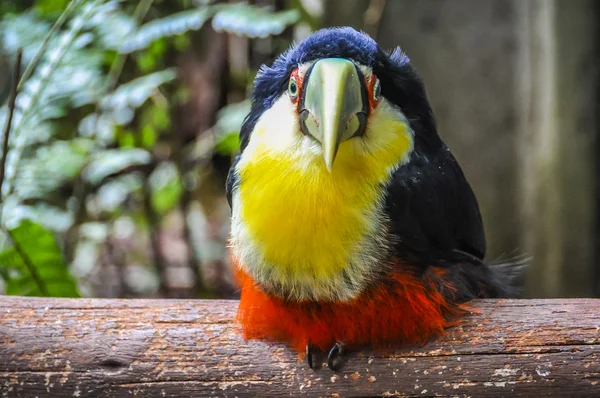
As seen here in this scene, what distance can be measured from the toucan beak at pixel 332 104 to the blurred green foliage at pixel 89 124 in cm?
102

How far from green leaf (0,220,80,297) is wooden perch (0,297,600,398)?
567mm

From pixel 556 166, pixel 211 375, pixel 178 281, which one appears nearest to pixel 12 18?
pixel 178 281

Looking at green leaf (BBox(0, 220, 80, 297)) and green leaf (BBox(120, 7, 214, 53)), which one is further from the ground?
green leaf (BBox(120, 7, 214, 53))

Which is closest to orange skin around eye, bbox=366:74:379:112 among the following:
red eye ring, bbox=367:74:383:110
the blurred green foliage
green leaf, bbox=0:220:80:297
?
red eye ring, bbox=367:74:383:110

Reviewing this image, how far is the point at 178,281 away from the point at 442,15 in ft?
6.93

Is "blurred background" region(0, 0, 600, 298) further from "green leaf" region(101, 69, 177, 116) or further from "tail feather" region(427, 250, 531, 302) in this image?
"tail feather" region(427, 250, 531, 302)

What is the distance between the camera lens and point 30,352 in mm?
1587

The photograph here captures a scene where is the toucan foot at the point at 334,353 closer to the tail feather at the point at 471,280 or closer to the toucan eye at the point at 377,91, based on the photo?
the tail feather at the point at 471,280

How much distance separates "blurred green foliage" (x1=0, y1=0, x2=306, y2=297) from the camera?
2.27 m

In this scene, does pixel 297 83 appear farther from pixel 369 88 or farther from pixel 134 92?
pixel 134 92

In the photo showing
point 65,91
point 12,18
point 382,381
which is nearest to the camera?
point 382,381

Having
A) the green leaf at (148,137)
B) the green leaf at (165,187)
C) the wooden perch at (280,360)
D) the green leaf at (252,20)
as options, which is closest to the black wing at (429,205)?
the wooden perch at (280,360)

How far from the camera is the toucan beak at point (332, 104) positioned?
1325 mm

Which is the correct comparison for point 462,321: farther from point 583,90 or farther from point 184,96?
point 184,96
